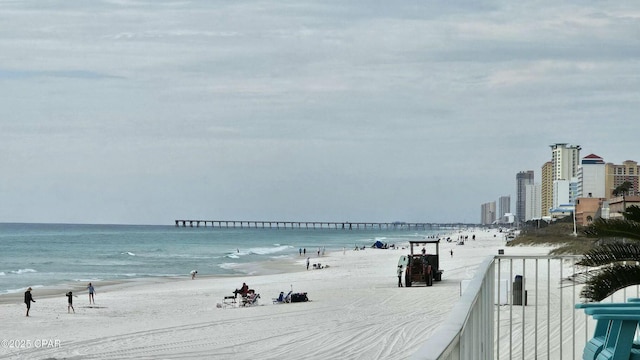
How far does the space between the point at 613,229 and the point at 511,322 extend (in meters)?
1.48

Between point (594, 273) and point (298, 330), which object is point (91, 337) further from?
point (594, 273)

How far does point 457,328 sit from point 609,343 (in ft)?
8.96

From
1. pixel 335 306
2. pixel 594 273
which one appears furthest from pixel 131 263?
pixel 594 273

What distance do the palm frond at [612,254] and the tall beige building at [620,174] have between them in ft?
469

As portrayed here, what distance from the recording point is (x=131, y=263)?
204ft

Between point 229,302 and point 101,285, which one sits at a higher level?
point 229,302

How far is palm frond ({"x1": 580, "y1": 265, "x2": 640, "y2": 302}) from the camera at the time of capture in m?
6.73

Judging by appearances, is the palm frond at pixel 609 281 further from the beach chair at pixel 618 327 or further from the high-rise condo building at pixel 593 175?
the high-rise condo building at pixel 593 175

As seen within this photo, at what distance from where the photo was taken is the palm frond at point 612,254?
673 cm

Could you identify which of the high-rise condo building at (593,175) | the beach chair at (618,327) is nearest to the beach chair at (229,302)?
the beach chair at (618,327)

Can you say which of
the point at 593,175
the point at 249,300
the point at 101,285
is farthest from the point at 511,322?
the point at 593,175

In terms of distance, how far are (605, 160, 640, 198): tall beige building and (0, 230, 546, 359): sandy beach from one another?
12160 cm

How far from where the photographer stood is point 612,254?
272 inches

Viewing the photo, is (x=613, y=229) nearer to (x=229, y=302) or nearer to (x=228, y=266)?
(x=229, y=302)
